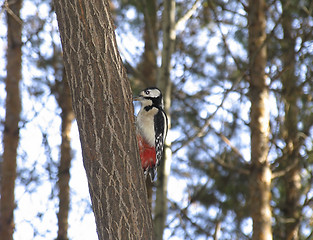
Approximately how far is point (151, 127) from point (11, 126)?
1.46 m

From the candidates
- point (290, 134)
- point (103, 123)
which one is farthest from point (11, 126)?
point (290, 134)

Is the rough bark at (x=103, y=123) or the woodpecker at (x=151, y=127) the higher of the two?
the woodpecker at (x=151, y=127)

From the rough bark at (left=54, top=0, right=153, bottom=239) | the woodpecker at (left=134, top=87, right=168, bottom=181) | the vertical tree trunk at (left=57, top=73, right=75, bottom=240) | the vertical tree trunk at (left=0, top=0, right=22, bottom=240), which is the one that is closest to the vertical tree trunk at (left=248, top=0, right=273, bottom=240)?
the woodpecker at (left=134, top=87, right=168, bottom=181)

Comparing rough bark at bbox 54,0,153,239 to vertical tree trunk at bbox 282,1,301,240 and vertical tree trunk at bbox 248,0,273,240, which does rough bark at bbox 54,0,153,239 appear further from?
vertical tree trunk at bbox 282,1,301,240

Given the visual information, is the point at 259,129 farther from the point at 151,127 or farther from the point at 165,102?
the point at 151,127

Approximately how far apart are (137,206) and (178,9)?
15.3ft

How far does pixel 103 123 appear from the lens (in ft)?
7.91

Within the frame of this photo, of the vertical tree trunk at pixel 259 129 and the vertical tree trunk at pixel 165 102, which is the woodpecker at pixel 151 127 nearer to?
the vertical tree trunk at pixel 165 102

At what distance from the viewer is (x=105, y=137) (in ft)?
7.89

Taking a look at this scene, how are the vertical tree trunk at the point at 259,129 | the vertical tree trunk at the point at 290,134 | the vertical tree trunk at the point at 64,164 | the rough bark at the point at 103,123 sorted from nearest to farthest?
the rough bark at the point at 103,123 < the vertical tree trunk at the point at 64,164 < the vertical tree trunk at the point at 259,129 < the vertical tree trunk at the point at 290,134

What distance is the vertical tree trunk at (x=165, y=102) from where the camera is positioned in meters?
4.16

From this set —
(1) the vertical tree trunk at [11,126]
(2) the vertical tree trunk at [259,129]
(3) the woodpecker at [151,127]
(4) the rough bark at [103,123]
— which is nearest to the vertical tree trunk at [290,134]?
(2) the vertical tree trunk at [259,129]

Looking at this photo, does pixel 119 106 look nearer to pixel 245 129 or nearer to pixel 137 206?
pixel 137 206

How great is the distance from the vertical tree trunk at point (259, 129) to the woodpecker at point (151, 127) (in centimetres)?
113
